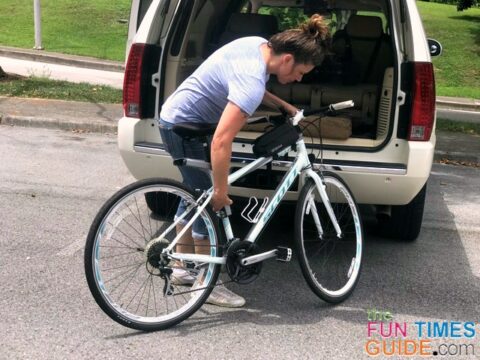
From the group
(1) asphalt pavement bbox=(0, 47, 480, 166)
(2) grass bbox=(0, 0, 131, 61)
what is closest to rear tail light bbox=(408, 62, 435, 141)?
(1) asphalt pavement bbox=(0, 47, 480, 166)

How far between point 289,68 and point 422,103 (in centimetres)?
112

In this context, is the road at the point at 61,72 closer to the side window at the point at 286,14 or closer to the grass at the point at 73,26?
the grass at the point at 73,26

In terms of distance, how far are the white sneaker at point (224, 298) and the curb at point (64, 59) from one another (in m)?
13.3

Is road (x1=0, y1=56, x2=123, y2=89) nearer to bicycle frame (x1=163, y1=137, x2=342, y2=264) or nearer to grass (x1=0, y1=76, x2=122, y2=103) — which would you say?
grass (x1=0, y1=76, x2=122, y2=103)

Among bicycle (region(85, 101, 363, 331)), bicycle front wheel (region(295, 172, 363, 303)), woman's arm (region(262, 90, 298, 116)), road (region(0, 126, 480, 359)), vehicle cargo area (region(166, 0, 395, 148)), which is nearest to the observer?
road (region(0, 126, 480, 359))

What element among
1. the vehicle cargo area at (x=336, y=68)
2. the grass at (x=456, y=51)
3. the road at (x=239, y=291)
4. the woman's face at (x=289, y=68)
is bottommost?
the grass at (x=456, y=51)

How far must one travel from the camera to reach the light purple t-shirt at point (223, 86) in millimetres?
2979

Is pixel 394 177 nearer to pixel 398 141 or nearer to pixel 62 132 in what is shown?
pixel 398 141

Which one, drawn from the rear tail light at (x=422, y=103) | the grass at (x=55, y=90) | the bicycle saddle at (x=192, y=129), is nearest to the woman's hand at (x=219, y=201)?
the bicycle saddle at (x=192, y=129)

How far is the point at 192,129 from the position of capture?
327 cm

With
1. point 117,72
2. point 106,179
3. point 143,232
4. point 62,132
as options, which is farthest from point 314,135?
point 117,72

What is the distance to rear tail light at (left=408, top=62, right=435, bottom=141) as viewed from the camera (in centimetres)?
379

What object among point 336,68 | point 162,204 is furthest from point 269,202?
point 336,68

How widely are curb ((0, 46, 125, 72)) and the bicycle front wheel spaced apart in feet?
42.7
